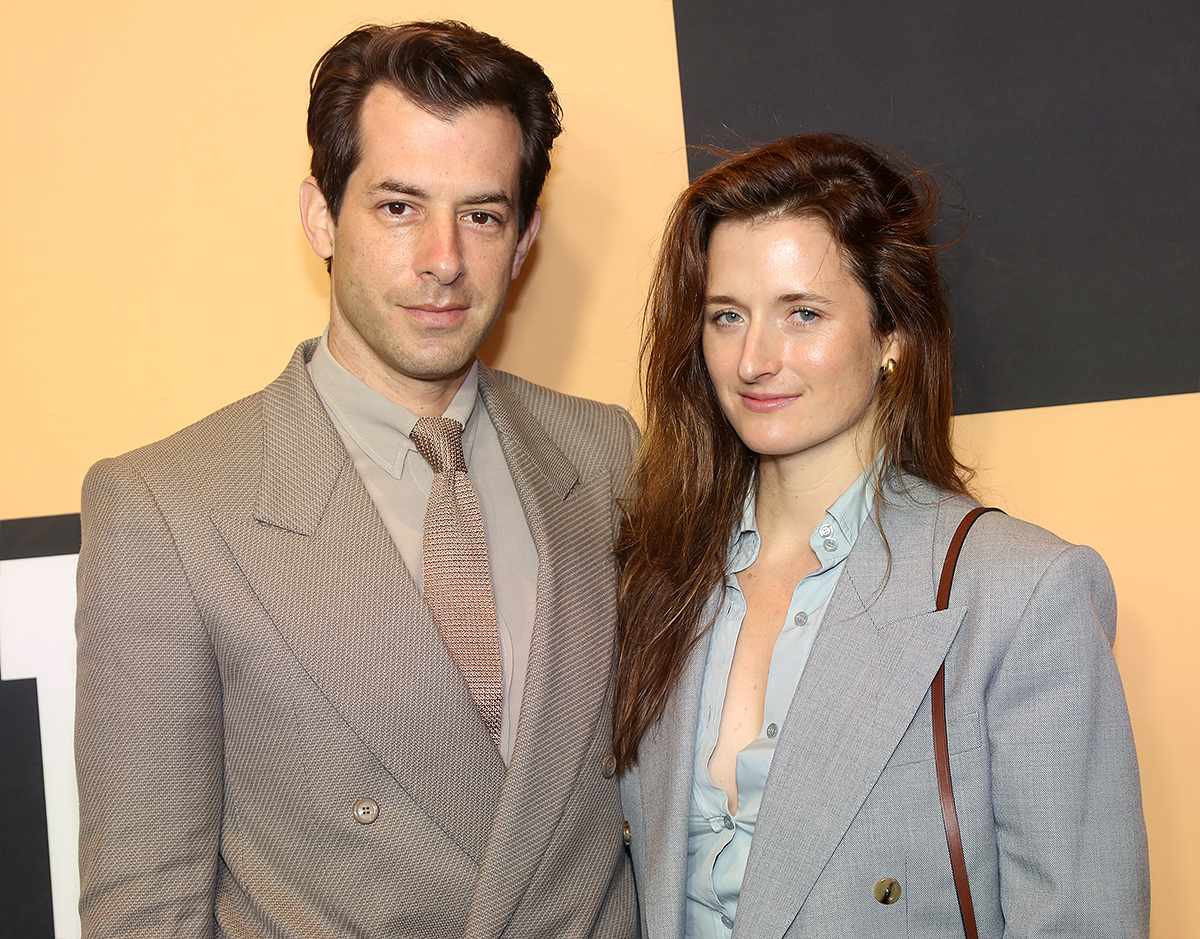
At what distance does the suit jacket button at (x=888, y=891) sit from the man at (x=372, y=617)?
16.7 inches

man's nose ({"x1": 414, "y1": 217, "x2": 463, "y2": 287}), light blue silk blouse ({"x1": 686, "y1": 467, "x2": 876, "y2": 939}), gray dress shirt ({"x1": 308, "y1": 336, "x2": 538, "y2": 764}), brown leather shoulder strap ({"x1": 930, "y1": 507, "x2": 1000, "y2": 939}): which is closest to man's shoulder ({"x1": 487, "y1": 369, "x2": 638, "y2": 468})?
gray dress shirt ({"x1": 308, "y1": 336, "x2": 538, "y2": 764})

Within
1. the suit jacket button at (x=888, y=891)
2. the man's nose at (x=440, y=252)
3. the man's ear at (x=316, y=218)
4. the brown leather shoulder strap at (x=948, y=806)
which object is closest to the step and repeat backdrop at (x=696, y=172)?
the man's ear at (x=316, y=218)

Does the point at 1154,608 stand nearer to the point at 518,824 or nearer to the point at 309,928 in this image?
the point at 518,824

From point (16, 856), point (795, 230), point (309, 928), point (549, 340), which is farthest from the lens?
point (549, 340)

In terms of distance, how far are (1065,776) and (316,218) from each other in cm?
140

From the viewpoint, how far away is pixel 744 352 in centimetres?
179

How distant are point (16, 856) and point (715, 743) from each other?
138 cm

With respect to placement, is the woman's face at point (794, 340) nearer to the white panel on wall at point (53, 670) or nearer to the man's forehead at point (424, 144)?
the man's forehead at point (424, 144)

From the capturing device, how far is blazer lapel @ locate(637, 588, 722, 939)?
1739 millimetres

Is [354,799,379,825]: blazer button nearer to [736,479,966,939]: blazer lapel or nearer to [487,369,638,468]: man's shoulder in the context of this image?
[736,479,966,939]: blazer lapel

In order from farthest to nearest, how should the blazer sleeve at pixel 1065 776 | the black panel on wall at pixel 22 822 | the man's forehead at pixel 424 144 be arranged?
the black panel on wall at pixel 22 822, the man's forehead at pixel 424 144, the blazer sleeve at pixel 1065 776

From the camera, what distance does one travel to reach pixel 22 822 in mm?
2271

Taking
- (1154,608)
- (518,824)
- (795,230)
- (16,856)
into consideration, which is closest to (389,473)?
(518,824)

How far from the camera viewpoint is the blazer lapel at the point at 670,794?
1739mm
